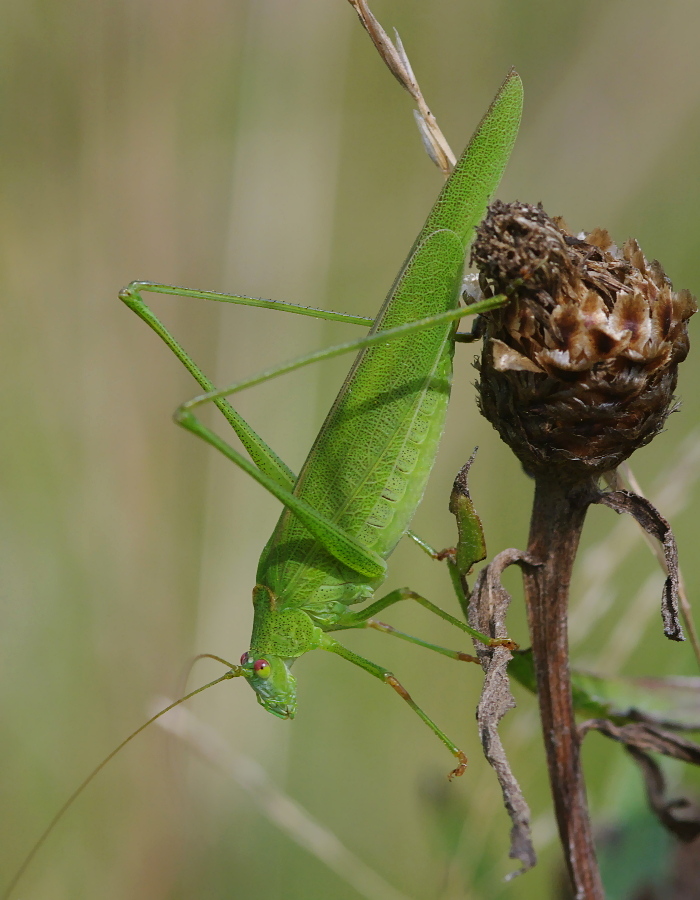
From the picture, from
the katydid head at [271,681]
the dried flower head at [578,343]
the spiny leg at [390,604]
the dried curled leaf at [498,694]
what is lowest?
the katydid head at [271,681]

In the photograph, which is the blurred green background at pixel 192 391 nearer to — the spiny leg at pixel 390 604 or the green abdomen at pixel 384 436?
the spiny leg at pixel 390 604

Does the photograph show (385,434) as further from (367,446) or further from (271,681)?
(271,681)

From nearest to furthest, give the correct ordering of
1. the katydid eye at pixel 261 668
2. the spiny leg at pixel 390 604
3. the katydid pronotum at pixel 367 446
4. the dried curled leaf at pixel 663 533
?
the dried curled leaf at pixel 663 533 → the katydid pronotum at pixel 367 446 → the spiny leg at pixel 390 604 → the katydid eye at pixel 261 668

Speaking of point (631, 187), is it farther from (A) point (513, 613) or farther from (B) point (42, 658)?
(B) point (42, 658)

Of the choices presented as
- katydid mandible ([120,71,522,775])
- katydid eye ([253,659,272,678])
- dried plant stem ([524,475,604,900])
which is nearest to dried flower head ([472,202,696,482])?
dried plant stem ([524,475,604,900])

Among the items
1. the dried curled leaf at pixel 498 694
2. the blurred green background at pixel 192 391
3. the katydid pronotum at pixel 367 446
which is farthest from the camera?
the blurred green background at pixel 192 391

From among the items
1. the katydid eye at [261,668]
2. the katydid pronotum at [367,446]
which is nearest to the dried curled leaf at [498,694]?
the katydid pronotum at [367,446]

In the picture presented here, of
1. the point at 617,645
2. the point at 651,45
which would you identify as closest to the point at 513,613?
the point at 617,645
